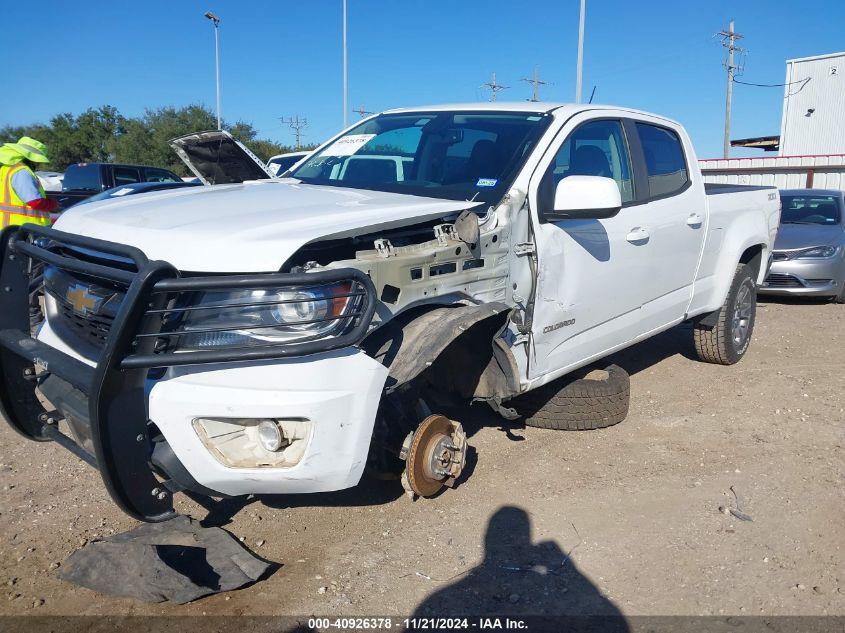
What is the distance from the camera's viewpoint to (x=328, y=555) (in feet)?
10.2

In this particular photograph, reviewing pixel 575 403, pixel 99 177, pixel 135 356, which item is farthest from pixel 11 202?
pixel 99 177

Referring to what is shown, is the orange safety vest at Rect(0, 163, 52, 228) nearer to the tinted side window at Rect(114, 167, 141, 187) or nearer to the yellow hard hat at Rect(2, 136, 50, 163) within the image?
the yellow hard hat at Rect(2, 136, 50, 163)

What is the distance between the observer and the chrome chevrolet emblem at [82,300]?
271cm

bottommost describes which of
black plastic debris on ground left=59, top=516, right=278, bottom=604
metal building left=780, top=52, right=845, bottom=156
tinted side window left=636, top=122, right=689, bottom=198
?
black plastic debris on ground left=59, top=516, right=278, bottom=604

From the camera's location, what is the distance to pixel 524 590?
2.88 metres

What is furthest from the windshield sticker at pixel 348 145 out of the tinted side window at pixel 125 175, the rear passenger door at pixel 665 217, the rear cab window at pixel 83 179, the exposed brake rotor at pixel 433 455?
the tinted side window at pixel 125 175

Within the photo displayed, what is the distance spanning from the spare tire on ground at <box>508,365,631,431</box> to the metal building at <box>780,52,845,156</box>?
38.8m

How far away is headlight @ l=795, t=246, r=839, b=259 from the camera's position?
30.3 feet

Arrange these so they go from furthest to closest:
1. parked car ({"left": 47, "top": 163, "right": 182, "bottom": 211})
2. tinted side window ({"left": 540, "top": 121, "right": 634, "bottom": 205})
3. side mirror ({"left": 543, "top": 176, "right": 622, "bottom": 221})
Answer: parked car ({"left": 47, "top": 163, "right": 182, "bottom": 211})
tinted side window ({"left": 540, "top": 121, "right": 634, "bottom": 205})
side mirror ({"left": 543, "top": 176, "right": 622, "bottom": 221})

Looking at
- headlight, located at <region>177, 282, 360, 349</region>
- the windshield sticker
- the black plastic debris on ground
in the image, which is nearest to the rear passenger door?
the windshield sticker

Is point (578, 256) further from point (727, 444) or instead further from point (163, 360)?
point (163, 360)

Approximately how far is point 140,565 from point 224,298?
3.68ft

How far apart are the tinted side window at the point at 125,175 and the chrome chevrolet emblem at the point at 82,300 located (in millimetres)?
11883

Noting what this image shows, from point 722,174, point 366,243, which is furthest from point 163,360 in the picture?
point 722,174
